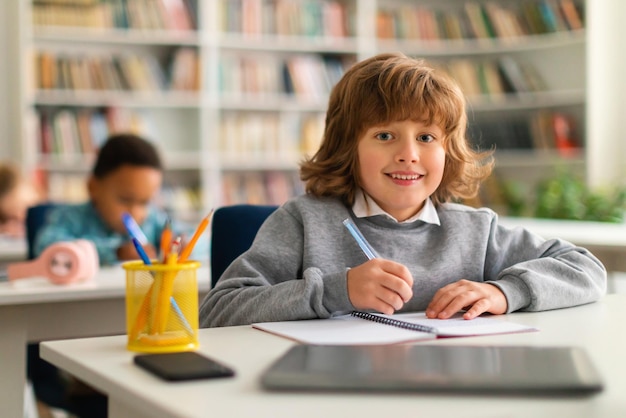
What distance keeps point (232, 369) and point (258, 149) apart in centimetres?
450

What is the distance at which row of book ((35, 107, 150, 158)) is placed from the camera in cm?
484

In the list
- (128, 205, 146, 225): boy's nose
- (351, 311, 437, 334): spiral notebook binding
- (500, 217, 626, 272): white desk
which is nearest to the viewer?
(351, 311, 437, 334): spiral notebook binding

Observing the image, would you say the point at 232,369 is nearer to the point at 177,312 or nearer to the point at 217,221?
the point at 177,312

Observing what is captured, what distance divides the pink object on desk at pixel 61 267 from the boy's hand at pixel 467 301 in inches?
38.4

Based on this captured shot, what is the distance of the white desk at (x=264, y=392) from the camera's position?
0.76m

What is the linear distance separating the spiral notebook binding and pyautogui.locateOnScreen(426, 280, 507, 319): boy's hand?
0.30 ft

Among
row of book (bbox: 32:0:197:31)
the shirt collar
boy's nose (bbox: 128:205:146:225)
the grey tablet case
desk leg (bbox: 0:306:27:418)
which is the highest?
row of book (bbox: 32:0:197:31)

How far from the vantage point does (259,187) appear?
5398 millimetres

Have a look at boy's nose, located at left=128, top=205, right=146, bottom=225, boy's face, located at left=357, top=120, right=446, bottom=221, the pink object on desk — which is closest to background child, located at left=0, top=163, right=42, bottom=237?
boy's nose, located at left=128, top=205, right=146, bottom=225

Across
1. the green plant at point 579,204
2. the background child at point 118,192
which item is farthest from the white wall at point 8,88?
the green plant at point 579,204

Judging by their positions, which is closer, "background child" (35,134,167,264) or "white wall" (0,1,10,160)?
"background child" (35,134,167,264)

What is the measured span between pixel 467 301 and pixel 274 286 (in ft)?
0.97

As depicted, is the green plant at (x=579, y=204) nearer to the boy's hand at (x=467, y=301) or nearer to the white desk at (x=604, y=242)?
the white desk at (x=604, y=242)

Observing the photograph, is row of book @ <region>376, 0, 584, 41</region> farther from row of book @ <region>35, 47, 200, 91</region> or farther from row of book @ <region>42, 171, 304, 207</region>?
row of book @ <region>35, 47, 200, 91</region>
